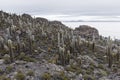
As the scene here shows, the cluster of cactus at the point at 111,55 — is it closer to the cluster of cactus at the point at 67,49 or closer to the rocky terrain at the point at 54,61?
the rocky terrain at the point at 54,61

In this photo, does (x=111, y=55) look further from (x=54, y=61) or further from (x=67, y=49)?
(x=54, y=61)

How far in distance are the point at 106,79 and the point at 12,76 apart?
26.0ft

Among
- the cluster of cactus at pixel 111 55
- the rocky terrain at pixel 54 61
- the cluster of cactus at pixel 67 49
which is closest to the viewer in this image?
the rocky terrain at pixel 54 61

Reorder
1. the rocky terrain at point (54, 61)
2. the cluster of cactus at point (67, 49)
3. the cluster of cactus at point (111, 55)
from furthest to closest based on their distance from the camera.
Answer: the cluster of cactus at point (111, 55), the cluster of cactus at point (67, 49), the rocky terrain at point (54, 61)

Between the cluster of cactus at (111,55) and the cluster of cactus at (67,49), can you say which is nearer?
the cluster of cactus at (67,49)

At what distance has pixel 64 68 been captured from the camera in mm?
27062

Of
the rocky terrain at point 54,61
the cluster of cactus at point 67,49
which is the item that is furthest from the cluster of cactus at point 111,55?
the cluster of cactus at point 67,49

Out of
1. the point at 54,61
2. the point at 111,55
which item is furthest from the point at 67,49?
the point at 111,55

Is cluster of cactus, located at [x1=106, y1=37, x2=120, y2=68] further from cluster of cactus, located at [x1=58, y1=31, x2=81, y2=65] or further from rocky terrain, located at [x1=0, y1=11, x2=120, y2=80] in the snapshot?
cluster of cactus, located at [x1=58, y1=31, x2=81, y2=65]

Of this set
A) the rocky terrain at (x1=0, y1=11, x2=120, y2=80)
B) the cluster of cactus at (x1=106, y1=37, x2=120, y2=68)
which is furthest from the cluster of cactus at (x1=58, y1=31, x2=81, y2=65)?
the cluster of cactus at (x1=106, y1=37, x2=120, y2=68)

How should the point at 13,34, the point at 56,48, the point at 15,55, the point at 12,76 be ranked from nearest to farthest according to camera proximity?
the point at 12,76, the point at 15,55, the point at 56,48, the point at 13,34

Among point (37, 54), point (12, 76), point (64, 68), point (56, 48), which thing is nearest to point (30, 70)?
point (12, 76)

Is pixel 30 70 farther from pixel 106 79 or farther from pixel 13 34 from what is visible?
pixel 13 34

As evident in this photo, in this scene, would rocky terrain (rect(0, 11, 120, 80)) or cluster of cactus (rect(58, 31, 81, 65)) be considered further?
cluster of cactus (rect(58, 31, 81, 65))
